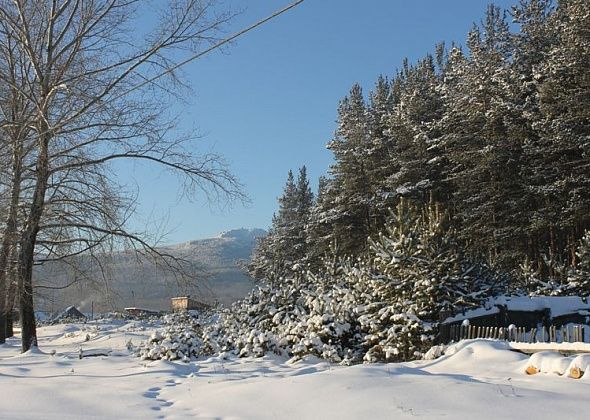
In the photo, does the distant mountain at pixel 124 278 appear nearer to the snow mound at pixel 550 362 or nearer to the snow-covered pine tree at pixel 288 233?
the snow mound at pixel 550 362

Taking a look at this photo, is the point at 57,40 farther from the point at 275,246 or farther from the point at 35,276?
the point at 275,246

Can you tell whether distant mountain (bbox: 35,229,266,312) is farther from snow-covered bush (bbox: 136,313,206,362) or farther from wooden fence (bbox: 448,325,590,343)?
wooden fence (bbox: 448,325,590,343)

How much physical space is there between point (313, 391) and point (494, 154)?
24539mm

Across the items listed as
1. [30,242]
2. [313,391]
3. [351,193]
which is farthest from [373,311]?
[351,193]

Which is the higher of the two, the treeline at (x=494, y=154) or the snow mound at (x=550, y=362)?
the treeline at (x=494, y=154)

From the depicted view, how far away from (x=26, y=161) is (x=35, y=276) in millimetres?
4074

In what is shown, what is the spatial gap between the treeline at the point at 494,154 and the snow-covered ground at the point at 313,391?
6615mm

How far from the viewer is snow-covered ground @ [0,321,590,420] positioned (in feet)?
19.1

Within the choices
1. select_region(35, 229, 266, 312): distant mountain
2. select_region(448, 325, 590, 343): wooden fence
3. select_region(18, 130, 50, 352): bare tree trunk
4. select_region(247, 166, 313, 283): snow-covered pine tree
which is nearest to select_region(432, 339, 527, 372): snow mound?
select_region(448, 325, 590, 343): wooden fence

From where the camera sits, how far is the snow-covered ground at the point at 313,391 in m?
5.82

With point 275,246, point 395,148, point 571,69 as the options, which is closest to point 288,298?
point 571,69

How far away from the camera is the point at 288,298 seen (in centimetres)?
1483

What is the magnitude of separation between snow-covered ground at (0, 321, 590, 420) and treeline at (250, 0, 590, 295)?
661 cm

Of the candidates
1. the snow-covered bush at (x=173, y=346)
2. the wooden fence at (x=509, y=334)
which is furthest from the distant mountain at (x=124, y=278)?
the wooden fence at (x=509, y=334)
